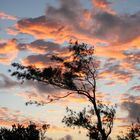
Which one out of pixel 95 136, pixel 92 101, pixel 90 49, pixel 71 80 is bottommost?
pixel 95 136

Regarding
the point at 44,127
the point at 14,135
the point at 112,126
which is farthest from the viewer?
the point at 44,127

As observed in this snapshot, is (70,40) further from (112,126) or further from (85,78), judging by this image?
(112,126)

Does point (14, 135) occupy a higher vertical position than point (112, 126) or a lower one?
higher

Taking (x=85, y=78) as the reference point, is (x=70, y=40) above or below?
above

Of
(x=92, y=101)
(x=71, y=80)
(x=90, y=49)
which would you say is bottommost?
(x=92, y=101)

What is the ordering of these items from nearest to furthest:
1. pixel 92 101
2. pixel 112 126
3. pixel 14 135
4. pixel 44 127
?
1. pixel 92 101
2. pixel 112 126
3. pixel 14 135
4. pixel 44 127

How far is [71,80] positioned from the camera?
44375 mm

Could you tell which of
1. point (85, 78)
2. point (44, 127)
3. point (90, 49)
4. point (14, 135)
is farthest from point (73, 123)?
point (44, 127)

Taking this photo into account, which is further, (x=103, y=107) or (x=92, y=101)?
(x=103, y=107)

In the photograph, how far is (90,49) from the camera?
4575cm

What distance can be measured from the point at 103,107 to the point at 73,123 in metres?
4.50

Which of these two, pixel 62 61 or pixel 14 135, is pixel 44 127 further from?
pixel 62 61

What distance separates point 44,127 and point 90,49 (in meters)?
58.7

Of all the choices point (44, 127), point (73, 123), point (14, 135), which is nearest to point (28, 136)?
point (14, 135)
